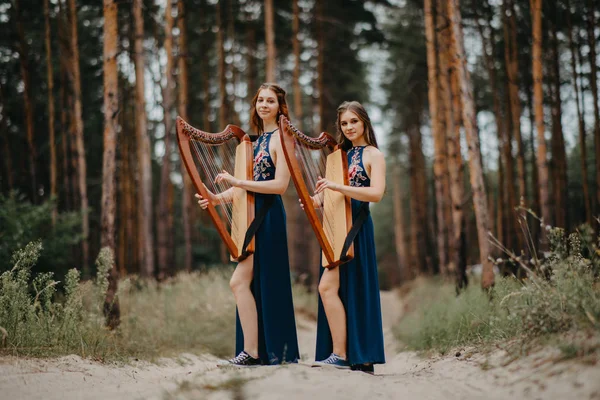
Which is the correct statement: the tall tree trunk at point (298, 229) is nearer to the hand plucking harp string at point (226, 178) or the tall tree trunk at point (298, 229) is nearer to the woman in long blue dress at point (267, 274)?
the woman in long blue dress at point (267, 274)

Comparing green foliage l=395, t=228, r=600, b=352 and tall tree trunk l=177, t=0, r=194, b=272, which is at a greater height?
tall tree trunk l=177, t=0, r=194, b=272

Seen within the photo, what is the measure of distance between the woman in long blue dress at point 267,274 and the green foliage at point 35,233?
417cm

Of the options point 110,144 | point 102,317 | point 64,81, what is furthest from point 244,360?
point 64,81

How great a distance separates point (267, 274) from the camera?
5031 mm

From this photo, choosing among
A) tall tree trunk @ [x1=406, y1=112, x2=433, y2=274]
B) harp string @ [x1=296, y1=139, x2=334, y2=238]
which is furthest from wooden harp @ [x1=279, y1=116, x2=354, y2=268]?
tall tree trunk @ [x1=406, y1=112, x2=433, y2=274]

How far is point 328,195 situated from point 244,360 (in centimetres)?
159

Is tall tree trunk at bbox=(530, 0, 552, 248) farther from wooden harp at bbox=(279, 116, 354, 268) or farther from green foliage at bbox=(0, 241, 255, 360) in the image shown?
wooden harp at bbox=(279, 116, 354, 268)

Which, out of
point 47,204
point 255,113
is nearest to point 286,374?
point 255,113

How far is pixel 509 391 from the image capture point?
366cm

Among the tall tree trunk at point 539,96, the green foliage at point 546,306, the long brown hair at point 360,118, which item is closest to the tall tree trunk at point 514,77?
the tall tree trunk at point 539,96

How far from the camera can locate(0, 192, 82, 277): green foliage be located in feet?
27.6

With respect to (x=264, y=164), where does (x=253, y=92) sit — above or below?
above

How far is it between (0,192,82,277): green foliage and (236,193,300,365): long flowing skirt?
4.23m

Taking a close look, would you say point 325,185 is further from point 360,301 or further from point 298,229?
point 298,229
